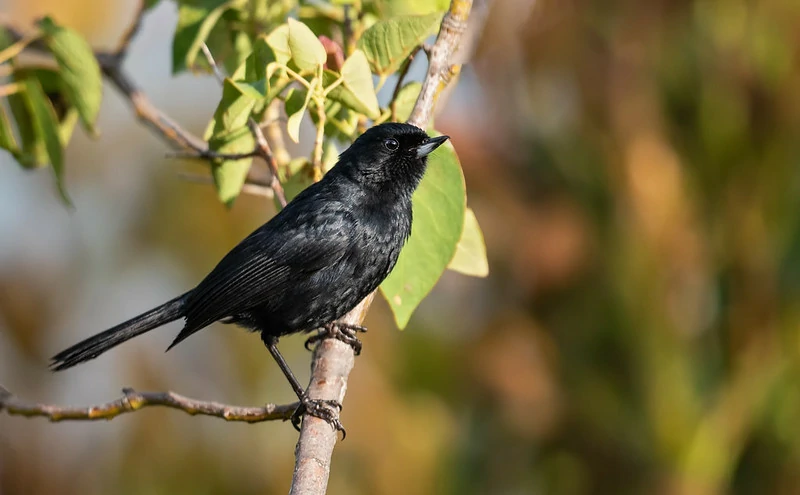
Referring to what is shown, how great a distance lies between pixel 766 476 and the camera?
21.1 ft

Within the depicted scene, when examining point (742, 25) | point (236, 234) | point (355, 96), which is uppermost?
point (742, 25)

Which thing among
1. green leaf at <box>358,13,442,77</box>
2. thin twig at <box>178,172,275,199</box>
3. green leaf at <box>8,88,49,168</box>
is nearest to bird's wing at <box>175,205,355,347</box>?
thin twig at <box>178,172,275,199</box>

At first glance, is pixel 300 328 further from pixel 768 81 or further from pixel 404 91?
pixel 768 81

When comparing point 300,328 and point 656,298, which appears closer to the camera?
point 300,328

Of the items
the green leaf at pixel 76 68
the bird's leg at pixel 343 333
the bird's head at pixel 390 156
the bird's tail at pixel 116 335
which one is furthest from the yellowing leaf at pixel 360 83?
the bird's tail at pixel 116 335

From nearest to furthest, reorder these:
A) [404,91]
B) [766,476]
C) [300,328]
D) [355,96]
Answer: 1. [355,96]
2. [404,91]
3. [300,328]
4. [766,476]

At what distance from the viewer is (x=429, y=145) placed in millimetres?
3195

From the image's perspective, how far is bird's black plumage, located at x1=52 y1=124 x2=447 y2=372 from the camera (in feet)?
10.7

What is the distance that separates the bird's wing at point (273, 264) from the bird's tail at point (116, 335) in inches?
3.7

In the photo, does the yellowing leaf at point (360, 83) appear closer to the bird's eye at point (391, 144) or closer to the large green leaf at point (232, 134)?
the large green leaf at point (232, 134)

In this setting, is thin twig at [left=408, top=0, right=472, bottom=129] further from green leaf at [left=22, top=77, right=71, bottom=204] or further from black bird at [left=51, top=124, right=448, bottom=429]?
green leaf at [left=22, top=77, right=71, bottom=204]

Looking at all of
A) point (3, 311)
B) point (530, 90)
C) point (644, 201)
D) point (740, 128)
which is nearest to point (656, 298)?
point (644, 201)

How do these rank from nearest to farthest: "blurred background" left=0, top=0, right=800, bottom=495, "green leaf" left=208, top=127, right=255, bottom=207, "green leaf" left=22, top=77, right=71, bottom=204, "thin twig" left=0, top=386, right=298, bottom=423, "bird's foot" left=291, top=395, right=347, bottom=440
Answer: "thin twig" left=0, top=386, right=298, bottom=423
"bird's foot" left=291, top=395, right=347, bottom=440
"green leaf" left=208, top=127, right=255, bottom=207
"green leaf" left=22, top=77, right=71, bottom=204
"blurred background" left=0, top=0, right=800, bottom=495

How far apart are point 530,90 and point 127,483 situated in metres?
4.65
